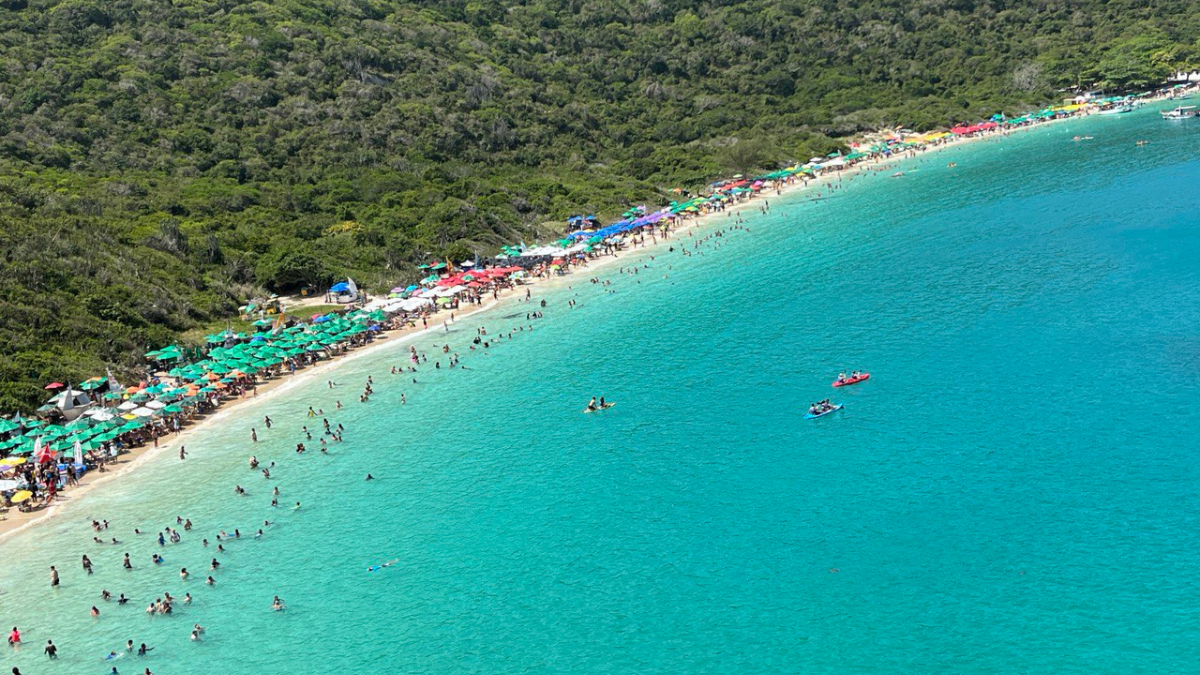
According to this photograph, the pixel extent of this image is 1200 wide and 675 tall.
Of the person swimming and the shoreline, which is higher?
the shoreline

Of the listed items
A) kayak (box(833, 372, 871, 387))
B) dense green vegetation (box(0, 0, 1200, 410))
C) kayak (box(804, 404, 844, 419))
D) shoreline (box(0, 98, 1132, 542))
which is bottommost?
kayak (box(804, 404, 844, 419))

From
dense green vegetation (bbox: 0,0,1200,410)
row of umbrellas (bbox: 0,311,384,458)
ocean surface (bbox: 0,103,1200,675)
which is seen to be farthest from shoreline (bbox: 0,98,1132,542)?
dense green vegetation (bbox: 0,0,1200,410)

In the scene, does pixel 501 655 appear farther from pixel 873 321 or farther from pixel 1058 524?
pixel 873 321

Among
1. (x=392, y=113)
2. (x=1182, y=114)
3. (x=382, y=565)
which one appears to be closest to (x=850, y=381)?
(x=382, y=565)

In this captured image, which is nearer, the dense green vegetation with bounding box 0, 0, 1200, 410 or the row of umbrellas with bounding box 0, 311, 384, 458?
the row of umbrellas with bounding box 0, 311, 384, 458

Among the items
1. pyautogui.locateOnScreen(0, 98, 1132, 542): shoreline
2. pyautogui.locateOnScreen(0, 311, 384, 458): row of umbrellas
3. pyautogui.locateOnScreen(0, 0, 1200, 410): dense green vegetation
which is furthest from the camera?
pyautogui.locateOnScreen(0, 0, 1200, 410): dense green vegetation

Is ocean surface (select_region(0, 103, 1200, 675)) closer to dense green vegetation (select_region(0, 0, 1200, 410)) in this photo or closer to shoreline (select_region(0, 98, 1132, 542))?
shoreline (select_region(0, 98, 1132, 542))
